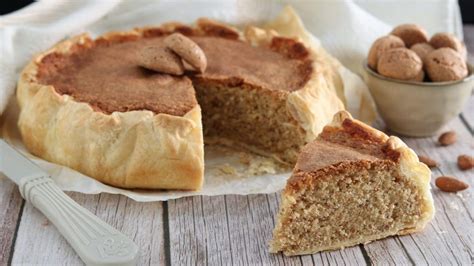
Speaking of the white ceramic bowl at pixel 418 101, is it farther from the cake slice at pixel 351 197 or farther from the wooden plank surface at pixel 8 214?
the wooden plank surface at pixel 8 214

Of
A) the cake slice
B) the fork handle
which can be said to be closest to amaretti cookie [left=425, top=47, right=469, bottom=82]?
the cake slice

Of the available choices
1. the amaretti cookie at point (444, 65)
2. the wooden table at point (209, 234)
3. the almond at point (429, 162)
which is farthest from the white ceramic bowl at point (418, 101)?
the wooden table at point (209, 234)

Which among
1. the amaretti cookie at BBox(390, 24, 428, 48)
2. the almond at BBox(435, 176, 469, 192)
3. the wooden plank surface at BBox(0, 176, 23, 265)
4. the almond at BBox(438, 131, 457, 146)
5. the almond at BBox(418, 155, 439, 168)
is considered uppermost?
the amaretti cookie at BBox(390, 24, 428, 48)

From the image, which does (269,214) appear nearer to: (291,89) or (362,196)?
(362,196)

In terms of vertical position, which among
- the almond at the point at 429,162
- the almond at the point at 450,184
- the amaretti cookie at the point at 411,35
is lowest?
the almond at the point at 429,162

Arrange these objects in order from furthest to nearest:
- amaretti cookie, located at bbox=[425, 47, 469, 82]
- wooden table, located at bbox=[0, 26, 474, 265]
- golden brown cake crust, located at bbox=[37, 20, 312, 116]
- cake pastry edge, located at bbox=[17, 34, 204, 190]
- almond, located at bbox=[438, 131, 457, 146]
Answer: almond, located at bbox=[438, 131, 457, 146] < amaretti cookie, located at bbox=[425, 47, 469, 82] < golden brown cake crust, located at bbox=[37, 20, 312, 116] < cake pastry edge, located at bbox=[17, 34, 204, 190] < wooden table, located at bbox=[0, 26, 474, 265]

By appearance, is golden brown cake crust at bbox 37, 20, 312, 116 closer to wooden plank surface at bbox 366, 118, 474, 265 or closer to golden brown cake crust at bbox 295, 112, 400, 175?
golden brown cake crust at bbox 295, 112, 400, 175
